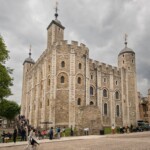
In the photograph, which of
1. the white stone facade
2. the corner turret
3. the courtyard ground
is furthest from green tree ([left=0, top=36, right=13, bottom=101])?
the corner turret

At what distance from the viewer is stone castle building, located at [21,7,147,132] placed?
35.0 m

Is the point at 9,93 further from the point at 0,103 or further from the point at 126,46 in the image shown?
the point at 126,46

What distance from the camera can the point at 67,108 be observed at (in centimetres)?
3541

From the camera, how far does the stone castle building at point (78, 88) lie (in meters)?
35.0

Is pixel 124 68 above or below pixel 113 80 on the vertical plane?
above

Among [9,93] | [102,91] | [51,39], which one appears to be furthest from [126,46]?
[9,93]

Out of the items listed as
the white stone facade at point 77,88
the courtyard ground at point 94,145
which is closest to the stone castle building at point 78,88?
the white stone facade at point 77,88

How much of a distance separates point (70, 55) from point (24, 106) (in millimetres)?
24663

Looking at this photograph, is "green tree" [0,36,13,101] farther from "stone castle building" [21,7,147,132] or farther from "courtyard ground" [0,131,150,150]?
"stone castle building" [21,7,147,132]

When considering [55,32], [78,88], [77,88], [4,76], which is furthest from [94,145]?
[55,32]

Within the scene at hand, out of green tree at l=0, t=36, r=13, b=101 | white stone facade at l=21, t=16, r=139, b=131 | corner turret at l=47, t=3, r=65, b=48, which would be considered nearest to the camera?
green tree at l=0, t=36, r=13, b=101

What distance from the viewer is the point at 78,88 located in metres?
37.0

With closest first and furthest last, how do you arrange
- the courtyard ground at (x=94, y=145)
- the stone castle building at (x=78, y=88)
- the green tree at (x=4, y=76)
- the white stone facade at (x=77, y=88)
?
the courtyard ground at (x=94, y=145) → the green tree at (x=4, y=76) → the stone castle building at (x=78, y=88) → the white stone facade at (x=77, y=88)

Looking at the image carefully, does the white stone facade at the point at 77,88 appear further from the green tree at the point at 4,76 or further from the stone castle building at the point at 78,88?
the green tree at the point at 4,76
